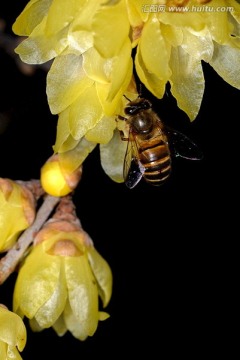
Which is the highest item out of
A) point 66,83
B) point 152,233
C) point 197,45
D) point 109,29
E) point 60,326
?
point 109,29

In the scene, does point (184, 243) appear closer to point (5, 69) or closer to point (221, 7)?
point (5, 69)

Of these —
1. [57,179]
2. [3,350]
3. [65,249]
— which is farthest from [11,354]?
[57,179]

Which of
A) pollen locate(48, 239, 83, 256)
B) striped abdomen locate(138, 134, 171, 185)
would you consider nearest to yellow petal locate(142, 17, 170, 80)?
striped abdomen locate(138, 134, 171, 185)

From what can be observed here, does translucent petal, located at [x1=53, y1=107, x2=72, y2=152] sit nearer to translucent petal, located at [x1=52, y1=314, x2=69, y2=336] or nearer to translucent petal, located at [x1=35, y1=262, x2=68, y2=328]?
translucent petal, located at [x1=35, y1=262, x2=68, y2=328]

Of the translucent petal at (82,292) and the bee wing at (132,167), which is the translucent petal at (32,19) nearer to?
the bee wing at (132,167)

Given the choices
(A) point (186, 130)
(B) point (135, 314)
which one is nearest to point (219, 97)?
(A) point (186, 130)

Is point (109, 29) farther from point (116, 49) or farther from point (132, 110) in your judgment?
point (132, 110)
